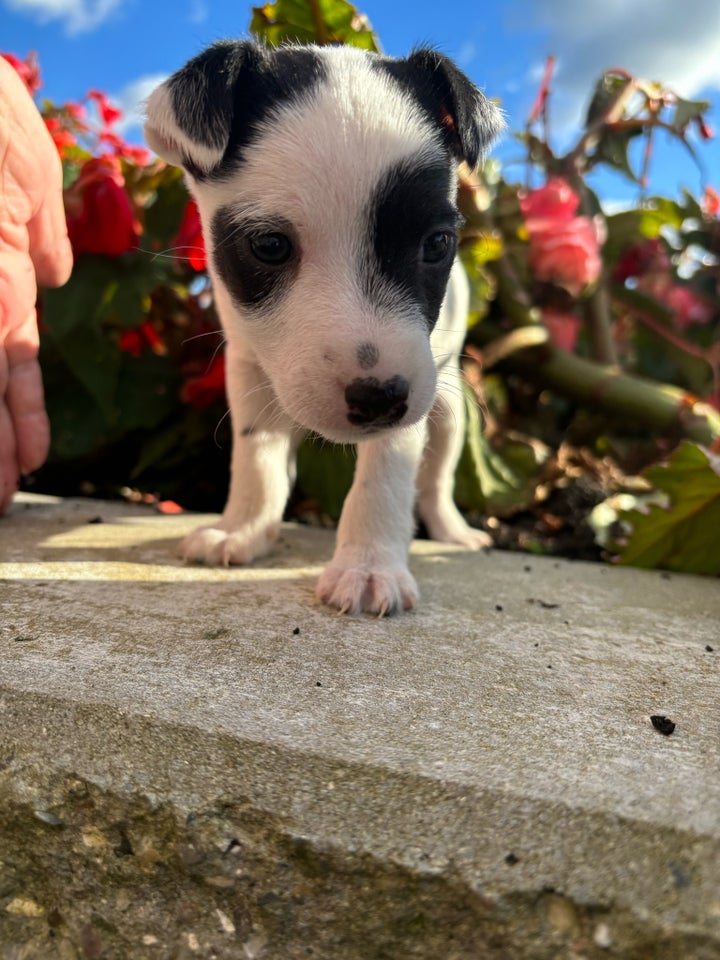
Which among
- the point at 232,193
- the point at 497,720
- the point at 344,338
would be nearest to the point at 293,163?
the point at 232,193

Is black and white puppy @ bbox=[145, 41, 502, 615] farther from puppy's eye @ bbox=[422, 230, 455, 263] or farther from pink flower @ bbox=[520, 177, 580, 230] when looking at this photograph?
pink flower @ bbox=[520, 177, 580, 230]

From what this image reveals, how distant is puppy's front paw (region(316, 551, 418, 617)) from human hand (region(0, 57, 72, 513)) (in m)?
1.08

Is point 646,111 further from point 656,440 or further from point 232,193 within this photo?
point 232,193

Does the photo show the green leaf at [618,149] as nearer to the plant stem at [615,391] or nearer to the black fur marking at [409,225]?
the plant stem at [615,391]

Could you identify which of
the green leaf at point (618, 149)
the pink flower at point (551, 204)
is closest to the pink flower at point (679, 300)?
the green leaf at point (618, 149)

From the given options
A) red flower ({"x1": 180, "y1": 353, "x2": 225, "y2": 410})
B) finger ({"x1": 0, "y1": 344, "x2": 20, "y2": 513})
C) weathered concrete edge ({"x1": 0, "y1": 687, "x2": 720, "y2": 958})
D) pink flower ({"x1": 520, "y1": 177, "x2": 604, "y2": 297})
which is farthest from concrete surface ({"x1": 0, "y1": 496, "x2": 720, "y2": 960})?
pink flower ({"x1": 520, "y1": 177, "x2": 604, "y2": 297})

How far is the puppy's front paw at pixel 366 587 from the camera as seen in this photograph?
1.76 meters

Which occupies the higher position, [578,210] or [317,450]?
[578,210]

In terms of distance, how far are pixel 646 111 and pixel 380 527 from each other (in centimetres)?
277

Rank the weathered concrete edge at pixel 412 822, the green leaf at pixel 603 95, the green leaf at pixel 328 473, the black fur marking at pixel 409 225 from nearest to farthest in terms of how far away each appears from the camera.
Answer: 1. the weathered concrete edge at pixel 412 822
2. the black fur marking at pixel 409 225
3. the green leaf at pixel 328 473
4. the green leaf at pixel 603 95

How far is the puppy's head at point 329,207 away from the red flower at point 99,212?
90 cm

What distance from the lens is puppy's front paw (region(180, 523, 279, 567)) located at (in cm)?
211

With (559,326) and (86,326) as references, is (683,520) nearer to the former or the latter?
(559,326)

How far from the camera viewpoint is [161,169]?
10.3ft
